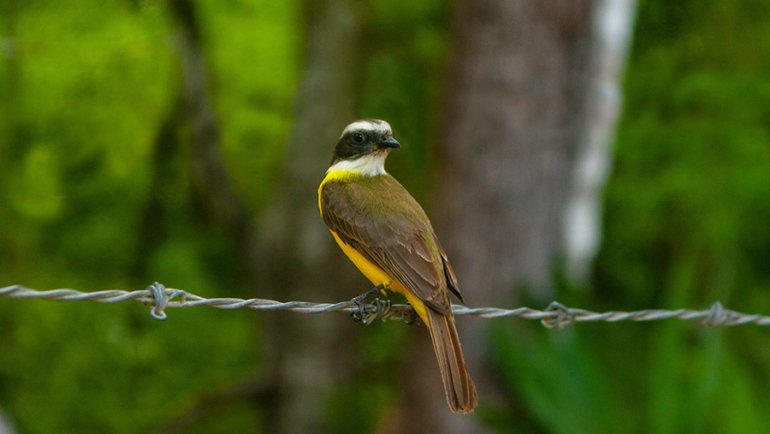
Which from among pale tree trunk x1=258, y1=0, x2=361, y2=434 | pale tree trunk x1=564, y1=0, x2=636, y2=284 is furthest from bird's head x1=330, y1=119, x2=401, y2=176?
pale tree trunk x1=258, y1=0, x2=361, y2=434

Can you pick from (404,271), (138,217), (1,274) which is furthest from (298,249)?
(404,271)

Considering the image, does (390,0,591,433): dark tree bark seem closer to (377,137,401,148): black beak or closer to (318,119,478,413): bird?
(318,119,478,413): bird

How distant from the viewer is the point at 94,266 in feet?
36.4

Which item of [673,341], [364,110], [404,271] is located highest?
[364,110]

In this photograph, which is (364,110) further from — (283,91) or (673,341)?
(673,341)

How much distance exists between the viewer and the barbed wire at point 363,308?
3.51 metres

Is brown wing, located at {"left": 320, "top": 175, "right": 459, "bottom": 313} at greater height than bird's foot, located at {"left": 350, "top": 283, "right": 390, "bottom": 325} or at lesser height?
greater

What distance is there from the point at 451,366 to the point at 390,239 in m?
0.69

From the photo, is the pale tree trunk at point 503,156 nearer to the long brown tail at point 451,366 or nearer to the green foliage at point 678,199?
the green foliage at point 678,199

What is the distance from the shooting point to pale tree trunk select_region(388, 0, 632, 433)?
26.0ft

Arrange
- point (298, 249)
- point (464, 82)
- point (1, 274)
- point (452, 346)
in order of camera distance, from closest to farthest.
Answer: point (452, 346), point (464, 82), point (298, 249), point (1, 274)

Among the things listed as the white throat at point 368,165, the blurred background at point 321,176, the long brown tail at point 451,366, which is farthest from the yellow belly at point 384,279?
the blurred background at point 321,176

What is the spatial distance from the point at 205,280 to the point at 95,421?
6.30 feet

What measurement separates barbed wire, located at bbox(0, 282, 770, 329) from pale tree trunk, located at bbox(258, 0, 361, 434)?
15.4ft
